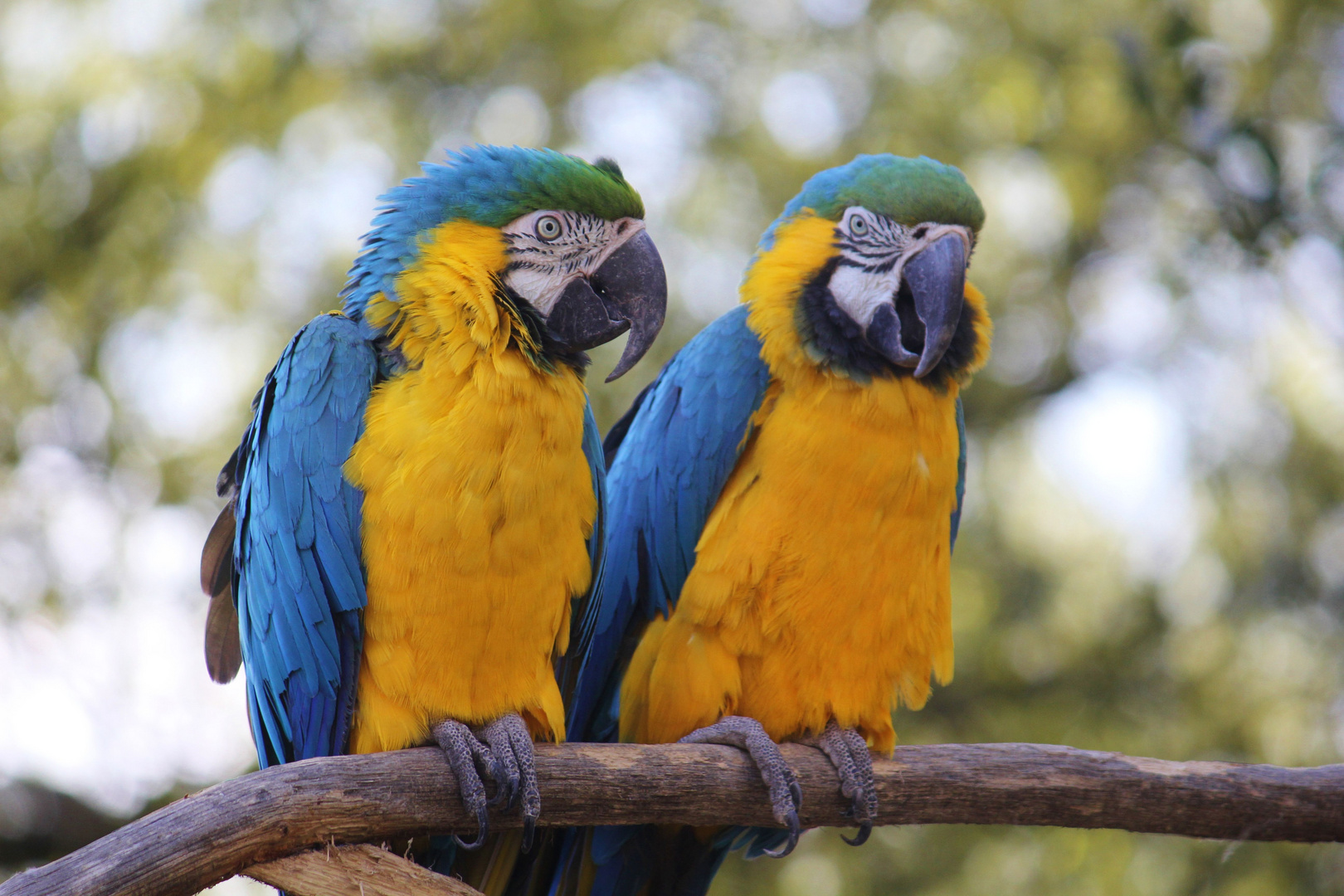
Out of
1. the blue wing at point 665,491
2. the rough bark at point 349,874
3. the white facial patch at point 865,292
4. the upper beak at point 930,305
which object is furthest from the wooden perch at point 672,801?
the white facial patch at point 865,292

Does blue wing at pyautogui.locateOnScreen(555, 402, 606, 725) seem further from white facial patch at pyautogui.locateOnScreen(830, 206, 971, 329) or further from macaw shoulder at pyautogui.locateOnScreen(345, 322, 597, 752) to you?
→ white facial patch at pyautogui.locateOnScreen(830, 206, 971, 329)

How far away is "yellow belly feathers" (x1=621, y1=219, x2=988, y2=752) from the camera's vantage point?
104 inches

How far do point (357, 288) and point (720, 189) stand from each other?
136 inches

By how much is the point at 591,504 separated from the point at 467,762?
635 mm

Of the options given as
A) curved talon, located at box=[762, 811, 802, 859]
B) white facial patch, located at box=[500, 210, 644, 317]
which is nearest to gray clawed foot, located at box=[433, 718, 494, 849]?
curved talon, located at box=[762, 811, 802, 859]

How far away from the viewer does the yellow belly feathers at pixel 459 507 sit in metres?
2.21

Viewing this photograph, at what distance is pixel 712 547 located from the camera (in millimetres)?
2719

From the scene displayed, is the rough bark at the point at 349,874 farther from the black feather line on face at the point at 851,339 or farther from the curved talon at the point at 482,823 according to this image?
the black feather line on face at the point at 851,339

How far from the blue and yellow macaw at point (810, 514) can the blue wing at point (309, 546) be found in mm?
713

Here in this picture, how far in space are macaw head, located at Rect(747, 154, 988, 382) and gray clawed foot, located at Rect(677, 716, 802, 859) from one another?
927 mm

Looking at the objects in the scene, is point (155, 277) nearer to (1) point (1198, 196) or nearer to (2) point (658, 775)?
(2) point (658, 775)

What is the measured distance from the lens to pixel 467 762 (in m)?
2.23

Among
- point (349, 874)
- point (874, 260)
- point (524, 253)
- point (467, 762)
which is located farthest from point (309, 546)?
point (874, 260)

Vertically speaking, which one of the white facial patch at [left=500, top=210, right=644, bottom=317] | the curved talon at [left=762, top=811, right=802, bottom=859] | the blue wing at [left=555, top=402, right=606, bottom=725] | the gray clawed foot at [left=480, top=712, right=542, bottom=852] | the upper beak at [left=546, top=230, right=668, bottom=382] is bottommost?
the curved talon at [left=762, top=811, right=802, bottom=859]
